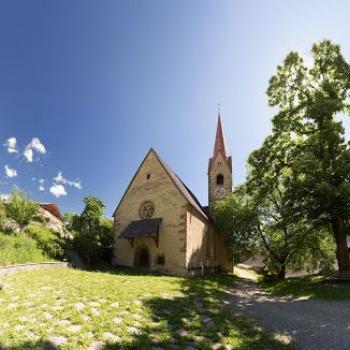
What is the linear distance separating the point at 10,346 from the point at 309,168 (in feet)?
52.2

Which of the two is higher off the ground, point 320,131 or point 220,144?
point 220,144

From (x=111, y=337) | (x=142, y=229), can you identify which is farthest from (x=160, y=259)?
(x=111, y=337)

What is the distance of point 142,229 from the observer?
2314 centimetres

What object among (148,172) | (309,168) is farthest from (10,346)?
(148,172)

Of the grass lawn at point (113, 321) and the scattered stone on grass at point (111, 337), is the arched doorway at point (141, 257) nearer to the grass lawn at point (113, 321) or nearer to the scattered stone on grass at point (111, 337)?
the grass lawn at point (113, 321)

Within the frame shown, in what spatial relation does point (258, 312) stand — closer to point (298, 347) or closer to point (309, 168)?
point (298, 347)

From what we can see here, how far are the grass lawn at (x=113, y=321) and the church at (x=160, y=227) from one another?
11684 millimetres

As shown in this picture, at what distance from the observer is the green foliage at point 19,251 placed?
13252mm

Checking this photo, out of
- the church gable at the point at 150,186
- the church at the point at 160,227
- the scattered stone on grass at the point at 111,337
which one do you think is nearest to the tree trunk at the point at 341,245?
the church at the point at 160,227

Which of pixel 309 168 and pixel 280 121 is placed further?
pixel 280 121

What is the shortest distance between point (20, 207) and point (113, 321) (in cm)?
1602

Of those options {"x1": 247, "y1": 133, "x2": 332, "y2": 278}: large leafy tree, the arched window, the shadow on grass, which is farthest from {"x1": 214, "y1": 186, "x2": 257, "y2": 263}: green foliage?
the shadow on grass

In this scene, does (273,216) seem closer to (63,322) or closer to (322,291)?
(322,291)

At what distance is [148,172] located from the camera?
25734 mm
